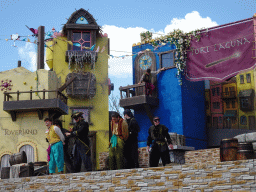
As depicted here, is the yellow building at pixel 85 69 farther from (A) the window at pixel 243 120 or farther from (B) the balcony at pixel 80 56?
(A) the window at pixel 243 120

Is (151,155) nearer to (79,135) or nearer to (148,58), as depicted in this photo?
(79,135)

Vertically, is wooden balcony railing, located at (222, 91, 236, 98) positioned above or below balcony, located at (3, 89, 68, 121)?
above

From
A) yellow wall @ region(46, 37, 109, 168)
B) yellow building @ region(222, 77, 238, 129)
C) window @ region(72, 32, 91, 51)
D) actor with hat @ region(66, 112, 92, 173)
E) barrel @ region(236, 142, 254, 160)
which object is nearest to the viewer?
barrel @ region(236, 142, 254, 160)

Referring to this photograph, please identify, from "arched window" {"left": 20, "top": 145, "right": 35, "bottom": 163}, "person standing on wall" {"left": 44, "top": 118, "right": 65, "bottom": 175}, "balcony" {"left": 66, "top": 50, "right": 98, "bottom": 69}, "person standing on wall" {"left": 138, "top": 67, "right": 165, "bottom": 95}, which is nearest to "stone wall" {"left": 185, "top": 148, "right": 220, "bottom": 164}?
"person standing on wall" {"left": 138, "top": 67, "right": 165, "bottom": 95}

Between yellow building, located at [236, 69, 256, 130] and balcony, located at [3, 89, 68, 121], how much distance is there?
867 cm

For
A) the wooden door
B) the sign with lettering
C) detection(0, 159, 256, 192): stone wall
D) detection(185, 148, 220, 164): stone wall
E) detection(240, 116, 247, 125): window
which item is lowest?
detection(0, 159, 256, 192): stone wall

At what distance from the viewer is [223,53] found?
61.5ft

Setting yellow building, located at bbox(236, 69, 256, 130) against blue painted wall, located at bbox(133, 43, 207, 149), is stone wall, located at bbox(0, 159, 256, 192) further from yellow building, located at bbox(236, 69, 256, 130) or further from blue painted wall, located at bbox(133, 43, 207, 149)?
yellow building, located at bbox(236, 69, 256, 130)

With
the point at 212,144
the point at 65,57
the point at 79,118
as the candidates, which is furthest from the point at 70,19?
the point at 79,118

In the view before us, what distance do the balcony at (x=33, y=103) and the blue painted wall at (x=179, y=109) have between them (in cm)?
461

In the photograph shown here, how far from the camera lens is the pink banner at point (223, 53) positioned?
59.1ft

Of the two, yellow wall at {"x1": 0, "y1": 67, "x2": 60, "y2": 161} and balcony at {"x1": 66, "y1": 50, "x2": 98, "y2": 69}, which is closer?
yellow wall at {"x1": 0, "y1": 67, "x2": 60, "y2": 161}

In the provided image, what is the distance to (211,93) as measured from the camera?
23.0 meters

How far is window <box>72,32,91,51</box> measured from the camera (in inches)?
1012
